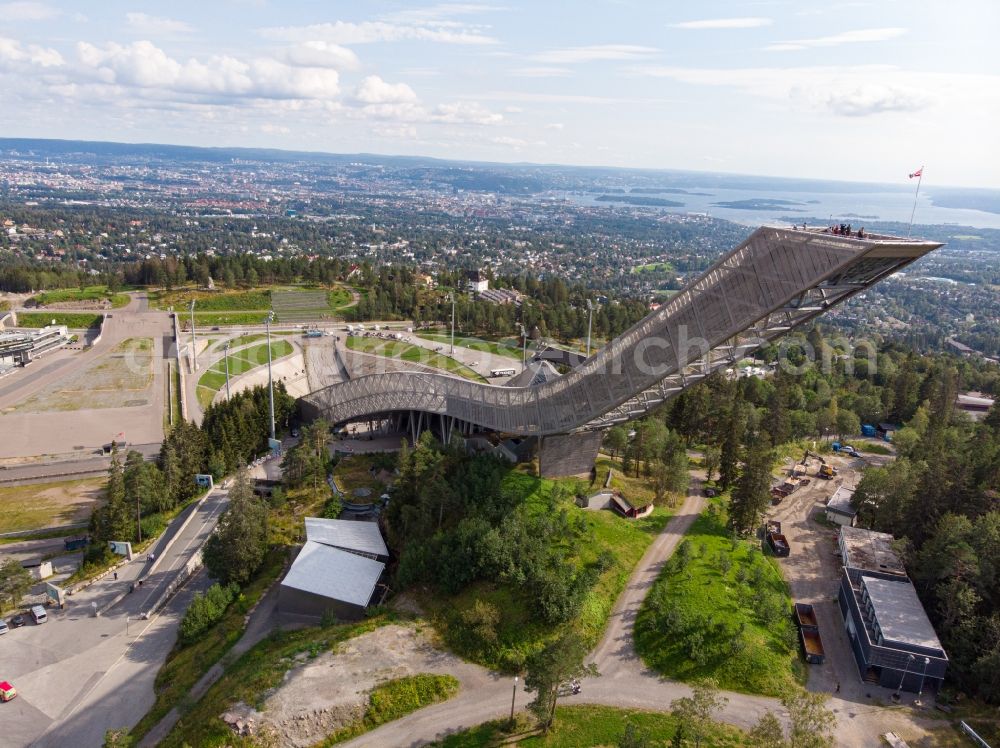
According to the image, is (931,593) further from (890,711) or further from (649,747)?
(649,747)

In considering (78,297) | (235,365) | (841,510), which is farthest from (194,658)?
(78,297)

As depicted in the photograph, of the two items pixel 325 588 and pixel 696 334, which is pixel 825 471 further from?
pixel 325 588

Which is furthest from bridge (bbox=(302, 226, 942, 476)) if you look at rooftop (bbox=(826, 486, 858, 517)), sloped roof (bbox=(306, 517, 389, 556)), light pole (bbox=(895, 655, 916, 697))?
rooftop (bbox=(826, 486, 858, 517))

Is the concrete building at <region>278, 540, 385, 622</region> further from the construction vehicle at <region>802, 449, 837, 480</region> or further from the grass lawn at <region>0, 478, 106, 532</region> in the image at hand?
the construction vehicle at <region>802, 449, 837, 480</region>

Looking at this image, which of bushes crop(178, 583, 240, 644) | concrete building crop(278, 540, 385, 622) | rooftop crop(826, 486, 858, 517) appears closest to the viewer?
bushes crop(178, 583, 240, 644)

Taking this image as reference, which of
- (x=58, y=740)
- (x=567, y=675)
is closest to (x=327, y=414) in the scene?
(x=58, y=740)

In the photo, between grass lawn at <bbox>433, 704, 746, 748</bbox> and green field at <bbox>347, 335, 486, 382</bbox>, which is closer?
grass lawn at <bbox>433, 704, 746, 748</bbox>

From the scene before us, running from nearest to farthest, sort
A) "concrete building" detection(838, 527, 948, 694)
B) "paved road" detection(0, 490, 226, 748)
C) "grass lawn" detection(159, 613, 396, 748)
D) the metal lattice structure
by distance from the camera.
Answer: "grass lawn" detection(159, 613, 396, 748) < the metal lattice structure < "concrete building" detection(838, 527, 948, 694) < "paved road" detection(0, 490, 226, 748)
